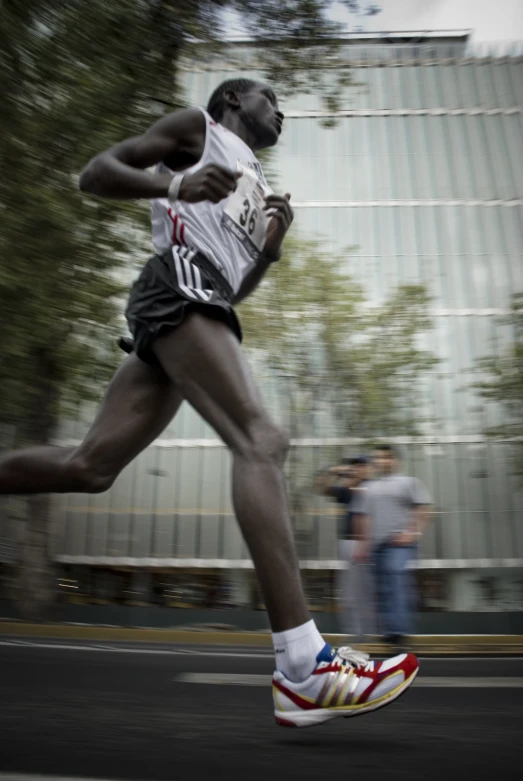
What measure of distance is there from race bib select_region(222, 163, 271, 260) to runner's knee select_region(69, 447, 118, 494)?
2.42 ft

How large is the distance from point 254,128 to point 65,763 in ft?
5.93

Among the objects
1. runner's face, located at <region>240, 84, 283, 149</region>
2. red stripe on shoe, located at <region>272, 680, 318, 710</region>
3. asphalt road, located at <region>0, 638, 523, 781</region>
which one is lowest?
asphalt road, located at <region>0, 638, 523, 781</region>

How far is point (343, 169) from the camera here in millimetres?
24781

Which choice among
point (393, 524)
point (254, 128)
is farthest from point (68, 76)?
point (254, 128)

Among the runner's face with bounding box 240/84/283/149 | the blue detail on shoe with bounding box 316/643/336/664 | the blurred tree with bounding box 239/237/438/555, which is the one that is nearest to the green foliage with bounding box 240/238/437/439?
the blurred tree with bounding box 239/237/438/555

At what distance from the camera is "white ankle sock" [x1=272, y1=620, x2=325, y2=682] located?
183 centimetres

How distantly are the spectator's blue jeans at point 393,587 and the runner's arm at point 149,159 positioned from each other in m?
4.09

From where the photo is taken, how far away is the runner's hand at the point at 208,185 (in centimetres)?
206

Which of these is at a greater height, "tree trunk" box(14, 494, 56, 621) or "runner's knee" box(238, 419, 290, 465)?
"tree trunk" box(14, 494, 56, 621)

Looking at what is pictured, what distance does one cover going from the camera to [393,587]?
5.75 meters

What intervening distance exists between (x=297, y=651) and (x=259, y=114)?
5.13ft

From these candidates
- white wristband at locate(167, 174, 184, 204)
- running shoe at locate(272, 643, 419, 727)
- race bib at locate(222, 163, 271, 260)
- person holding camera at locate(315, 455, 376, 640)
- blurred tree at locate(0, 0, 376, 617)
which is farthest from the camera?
blurred tree at locate(0, 0, 376, 617)

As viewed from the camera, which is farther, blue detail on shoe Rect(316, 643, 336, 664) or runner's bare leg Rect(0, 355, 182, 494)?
runner's bare leg Rect(0, 355, 182, 494)

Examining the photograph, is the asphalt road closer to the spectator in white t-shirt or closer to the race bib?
the race bib
